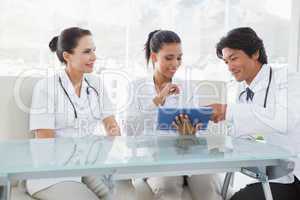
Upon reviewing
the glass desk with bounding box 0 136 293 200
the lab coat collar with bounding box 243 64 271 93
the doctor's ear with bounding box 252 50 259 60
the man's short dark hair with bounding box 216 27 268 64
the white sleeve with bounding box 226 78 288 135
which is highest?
the man's short dark hair with bounding box 216 27 268 64

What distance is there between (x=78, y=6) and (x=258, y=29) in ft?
3.96

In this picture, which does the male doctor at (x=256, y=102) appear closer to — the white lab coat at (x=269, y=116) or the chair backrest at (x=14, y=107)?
the white lab coat at (x=269, y=116)

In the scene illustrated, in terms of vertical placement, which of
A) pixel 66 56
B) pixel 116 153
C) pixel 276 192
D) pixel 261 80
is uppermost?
pixel 66 56

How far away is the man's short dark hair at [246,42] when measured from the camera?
75.9 inches

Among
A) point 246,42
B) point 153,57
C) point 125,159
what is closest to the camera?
point 125,159

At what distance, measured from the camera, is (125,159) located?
107 centimetres

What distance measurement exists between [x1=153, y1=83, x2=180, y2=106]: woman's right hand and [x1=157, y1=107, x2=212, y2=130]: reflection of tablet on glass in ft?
0.69

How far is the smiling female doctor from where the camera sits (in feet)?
5.48

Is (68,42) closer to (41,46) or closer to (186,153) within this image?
(41,46)

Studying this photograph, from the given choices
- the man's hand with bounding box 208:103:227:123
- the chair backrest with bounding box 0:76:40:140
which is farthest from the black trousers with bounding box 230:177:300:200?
the chair backrest with bounding box 0:76:40:140

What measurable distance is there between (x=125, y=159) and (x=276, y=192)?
729mm

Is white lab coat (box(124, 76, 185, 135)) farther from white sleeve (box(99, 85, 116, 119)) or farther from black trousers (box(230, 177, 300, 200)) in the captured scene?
black trousers (box(230, 177, 300, 200))

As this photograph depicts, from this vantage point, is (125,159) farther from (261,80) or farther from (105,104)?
(261,80)

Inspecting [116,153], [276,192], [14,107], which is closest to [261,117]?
[276,192]
